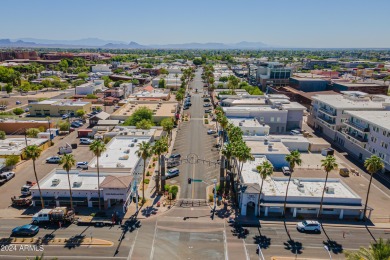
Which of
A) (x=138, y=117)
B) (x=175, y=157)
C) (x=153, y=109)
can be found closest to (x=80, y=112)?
(x=153, y=109)

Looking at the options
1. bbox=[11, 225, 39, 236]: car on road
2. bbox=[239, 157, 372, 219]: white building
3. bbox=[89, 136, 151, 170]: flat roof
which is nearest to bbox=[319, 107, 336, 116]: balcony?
bbox=[239, 157, 372, 219]: white building

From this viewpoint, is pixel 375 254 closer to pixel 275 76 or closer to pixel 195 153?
pixel 195 153

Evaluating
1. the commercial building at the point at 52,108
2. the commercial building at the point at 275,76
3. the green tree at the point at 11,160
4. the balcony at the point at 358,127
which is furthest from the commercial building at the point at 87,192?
the commercial building at the point at 275,76

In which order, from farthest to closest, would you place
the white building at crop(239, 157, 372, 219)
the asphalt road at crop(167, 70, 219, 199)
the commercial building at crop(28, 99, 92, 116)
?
the commercial building at crop(28, 99, 92, 116)
the asphalt road at crop(167, 70, 219, 199)
the white building at crop(239, 157, 372, 219)

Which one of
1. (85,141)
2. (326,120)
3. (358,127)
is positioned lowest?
(85,141)

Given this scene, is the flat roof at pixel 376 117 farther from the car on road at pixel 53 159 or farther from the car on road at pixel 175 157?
the car on road at pixel 53 159

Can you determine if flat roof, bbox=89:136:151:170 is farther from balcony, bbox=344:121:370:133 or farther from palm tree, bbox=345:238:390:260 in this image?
balcony, bbox=344:121:370:133
